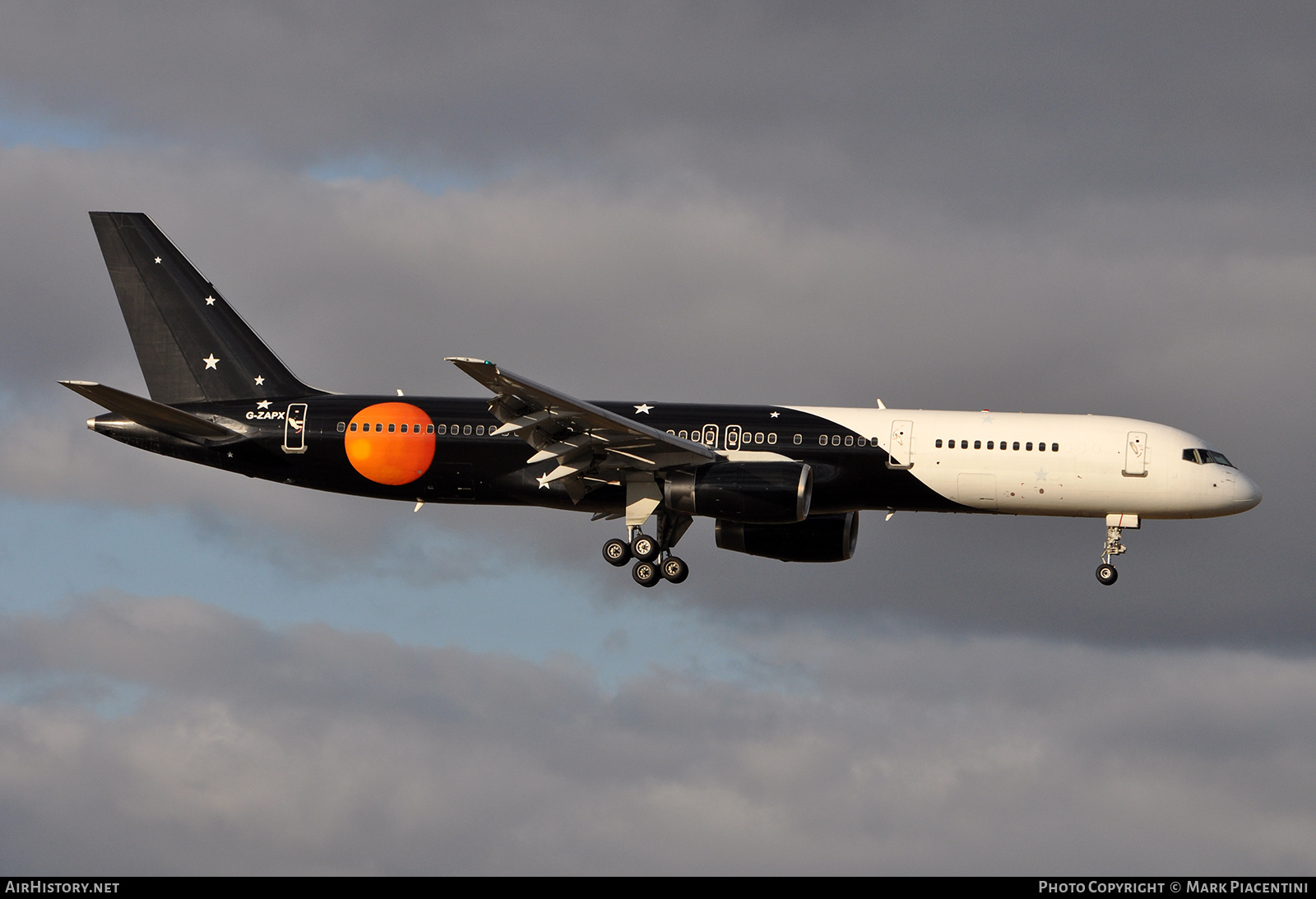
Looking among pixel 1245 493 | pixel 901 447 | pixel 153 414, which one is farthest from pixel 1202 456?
pixel 153 414

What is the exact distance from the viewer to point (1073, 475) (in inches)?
1900

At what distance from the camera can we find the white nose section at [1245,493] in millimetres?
48656

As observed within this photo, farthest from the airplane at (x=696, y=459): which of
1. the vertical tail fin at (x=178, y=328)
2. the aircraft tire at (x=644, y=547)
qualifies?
the vertical tail fin at (x=178, y=328)

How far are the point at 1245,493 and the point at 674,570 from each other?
61.7 feet

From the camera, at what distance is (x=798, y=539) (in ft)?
173

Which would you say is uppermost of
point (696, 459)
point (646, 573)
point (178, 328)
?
point (178, 328)

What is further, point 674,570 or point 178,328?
point 178,328

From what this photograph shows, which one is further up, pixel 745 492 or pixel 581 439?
pixel 581 439

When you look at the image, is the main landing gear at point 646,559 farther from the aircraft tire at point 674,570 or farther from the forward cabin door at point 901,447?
the forward cabin door at point 901,447


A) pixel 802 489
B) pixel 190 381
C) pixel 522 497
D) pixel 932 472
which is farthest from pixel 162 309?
pixel 932 472

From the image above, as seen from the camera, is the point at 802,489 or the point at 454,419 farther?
the point at 454,419

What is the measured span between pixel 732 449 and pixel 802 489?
10.9ft

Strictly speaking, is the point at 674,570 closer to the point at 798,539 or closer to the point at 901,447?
the point at 798,539

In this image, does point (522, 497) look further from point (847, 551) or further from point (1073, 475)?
point (1073, 475)
